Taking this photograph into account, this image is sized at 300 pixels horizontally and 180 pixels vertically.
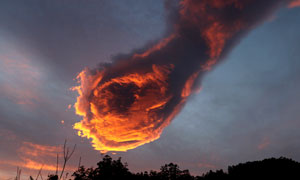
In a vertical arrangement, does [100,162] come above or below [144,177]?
above

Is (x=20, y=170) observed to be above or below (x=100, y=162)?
below

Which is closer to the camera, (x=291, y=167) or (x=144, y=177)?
(x=291, y=167)

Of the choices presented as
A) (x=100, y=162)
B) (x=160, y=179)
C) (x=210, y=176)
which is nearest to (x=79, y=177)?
(x=100, y=162)

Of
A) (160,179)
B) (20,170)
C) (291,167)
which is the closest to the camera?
(20,170)

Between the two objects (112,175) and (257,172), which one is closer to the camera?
(257,172)

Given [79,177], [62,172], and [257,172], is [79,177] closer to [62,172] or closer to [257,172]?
[257,172]

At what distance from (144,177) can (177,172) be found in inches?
592

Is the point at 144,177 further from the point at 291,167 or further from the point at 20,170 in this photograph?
the point at 20,170

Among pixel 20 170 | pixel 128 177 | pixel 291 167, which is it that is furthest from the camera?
pixel 128 177

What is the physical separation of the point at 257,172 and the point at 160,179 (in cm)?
3236

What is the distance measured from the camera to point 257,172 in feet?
118

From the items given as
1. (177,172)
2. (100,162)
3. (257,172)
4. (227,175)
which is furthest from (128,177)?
(257,172)

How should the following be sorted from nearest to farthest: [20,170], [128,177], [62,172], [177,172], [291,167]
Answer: [62,172] < [20,170] < [291,167] < [128,177] < [177,172]

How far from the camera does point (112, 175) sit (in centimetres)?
5884
